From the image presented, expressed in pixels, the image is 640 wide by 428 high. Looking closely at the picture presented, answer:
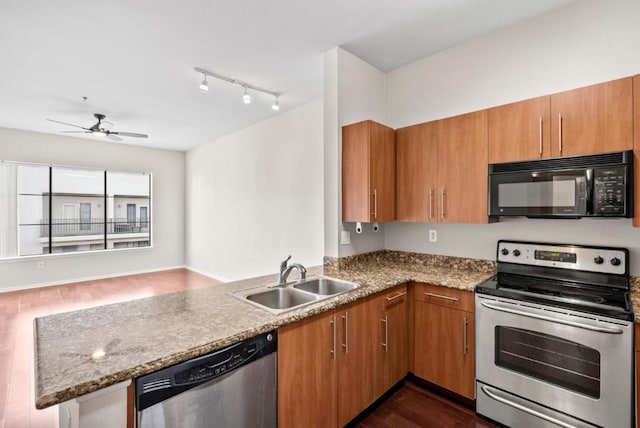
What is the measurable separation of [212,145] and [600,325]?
6246mm

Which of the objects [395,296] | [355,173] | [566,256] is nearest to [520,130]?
[566,256]

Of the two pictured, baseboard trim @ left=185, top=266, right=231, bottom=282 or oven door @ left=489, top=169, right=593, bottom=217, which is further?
baseboard trim @ left=185, top=266, right=231, bottom=282

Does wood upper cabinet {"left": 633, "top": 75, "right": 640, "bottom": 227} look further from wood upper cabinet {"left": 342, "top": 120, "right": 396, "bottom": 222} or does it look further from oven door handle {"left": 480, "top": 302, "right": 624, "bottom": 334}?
wood upper cabinet {"left": 342, "top": 120, "right": 396, "bottom": 222}

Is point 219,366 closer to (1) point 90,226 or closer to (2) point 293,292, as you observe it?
(2) point 293,292

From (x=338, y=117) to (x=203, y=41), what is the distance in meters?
1.33

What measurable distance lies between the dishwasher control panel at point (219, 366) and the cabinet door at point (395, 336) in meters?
1.10

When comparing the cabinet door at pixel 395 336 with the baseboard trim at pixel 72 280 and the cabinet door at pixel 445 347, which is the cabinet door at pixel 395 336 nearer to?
the cabinet door at pixel 445 347

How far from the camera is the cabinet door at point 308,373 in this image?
1535 mm

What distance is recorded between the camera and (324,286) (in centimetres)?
238

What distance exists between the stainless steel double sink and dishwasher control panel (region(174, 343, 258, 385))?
18.6 inches

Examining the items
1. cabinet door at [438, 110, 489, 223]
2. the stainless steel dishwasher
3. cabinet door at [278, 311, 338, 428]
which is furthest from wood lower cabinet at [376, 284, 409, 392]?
the stainless steel dishwasher

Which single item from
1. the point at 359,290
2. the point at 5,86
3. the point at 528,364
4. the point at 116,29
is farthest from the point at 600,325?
the point at 5,86

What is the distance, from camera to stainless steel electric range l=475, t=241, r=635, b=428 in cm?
154

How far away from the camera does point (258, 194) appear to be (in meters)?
4.95
